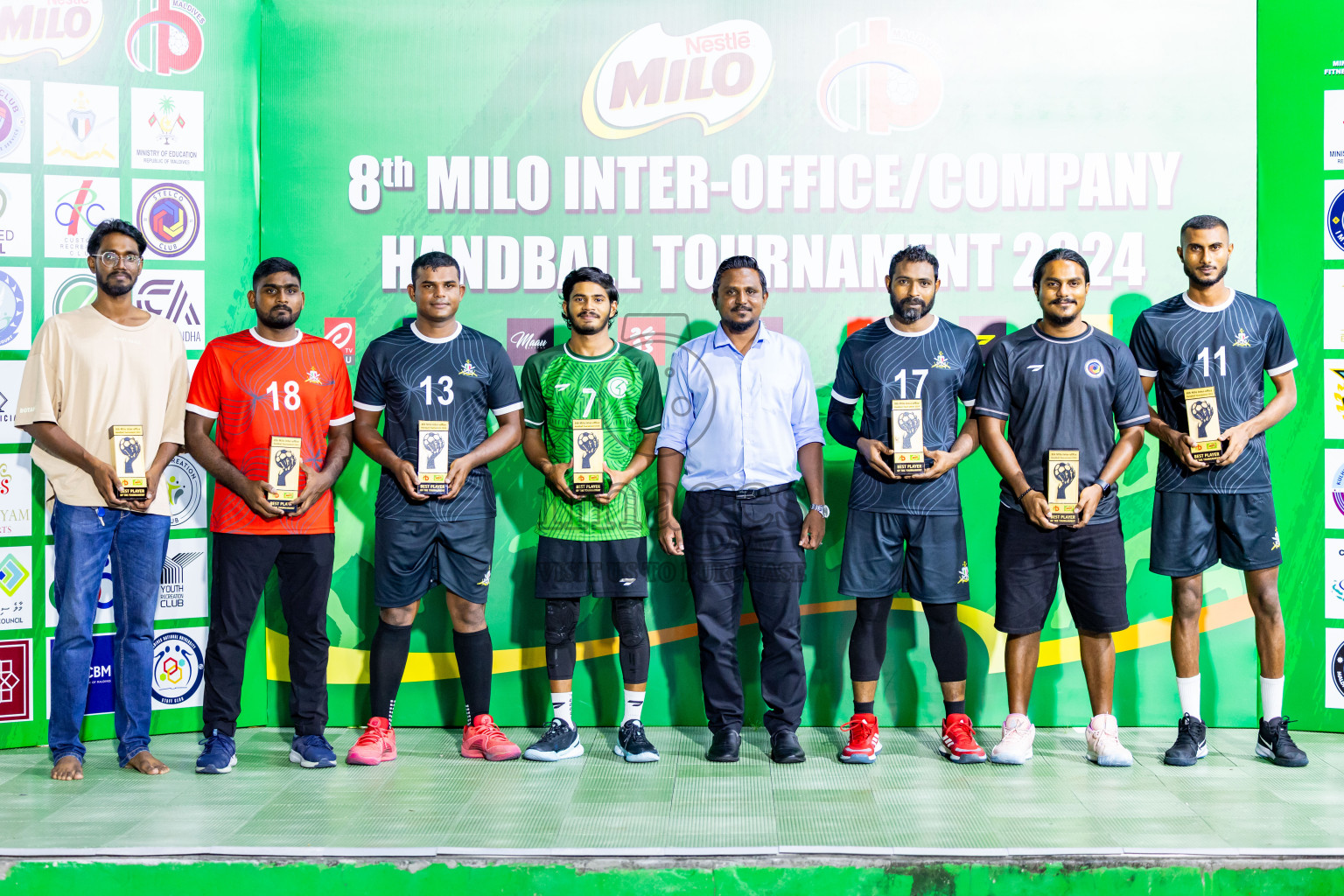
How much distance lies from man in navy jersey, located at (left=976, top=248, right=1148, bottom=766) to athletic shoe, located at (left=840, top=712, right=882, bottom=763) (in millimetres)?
430

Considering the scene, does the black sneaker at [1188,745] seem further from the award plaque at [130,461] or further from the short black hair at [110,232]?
the short black hair at [110,232]

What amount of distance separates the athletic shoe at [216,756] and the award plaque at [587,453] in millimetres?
1519

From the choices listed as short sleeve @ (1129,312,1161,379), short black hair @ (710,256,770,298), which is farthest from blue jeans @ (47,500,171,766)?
short sleeve @ (1129,312,1161,379)

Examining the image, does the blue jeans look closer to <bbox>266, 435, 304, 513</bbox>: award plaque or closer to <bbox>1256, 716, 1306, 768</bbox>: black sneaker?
<bbox>266, 435, 304, 513</bbox>: award plaque

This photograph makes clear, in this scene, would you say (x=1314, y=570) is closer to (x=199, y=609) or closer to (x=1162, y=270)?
(x=1162, y=270)

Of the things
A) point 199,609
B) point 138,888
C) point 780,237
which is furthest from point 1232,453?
point 199,609

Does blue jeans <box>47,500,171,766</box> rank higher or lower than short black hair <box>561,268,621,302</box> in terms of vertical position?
lower

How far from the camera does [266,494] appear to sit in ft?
11.5

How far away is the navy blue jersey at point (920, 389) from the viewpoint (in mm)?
3605

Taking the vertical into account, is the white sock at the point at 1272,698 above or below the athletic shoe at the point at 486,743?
above

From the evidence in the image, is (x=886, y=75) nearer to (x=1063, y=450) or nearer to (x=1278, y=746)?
(x=1063, y=450)

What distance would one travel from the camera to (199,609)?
4039 millimetres

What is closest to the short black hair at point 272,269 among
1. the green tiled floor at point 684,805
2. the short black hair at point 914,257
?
the green tiled floor at point 684,805

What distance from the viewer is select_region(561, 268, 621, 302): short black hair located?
12.0 ft
